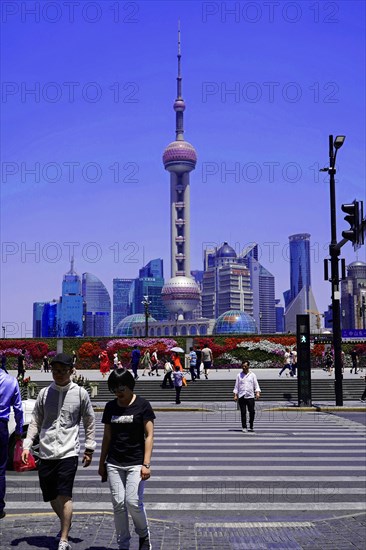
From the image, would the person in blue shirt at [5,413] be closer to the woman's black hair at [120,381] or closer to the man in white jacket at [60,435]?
the man in white jacket at [60,435]

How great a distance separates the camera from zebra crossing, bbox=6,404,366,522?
26.9ft

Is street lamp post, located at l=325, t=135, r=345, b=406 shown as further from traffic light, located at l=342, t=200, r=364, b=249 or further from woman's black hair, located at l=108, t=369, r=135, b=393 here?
woman's black hair, located at l=108, t=369, r=135, b=393

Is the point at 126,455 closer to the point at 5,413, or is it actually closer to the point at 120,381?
the point at 120,381

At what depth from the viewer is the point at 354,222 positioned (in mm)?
15812

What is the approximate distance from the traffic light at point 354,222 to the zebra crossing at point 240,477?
435 cm

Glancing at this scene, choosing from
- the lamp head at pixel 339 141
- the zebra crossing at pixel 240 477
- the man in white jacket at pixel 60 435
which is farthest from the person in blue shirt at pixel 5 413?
the lamp head at pixel 339 141

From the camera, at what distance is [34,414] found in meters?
6.27

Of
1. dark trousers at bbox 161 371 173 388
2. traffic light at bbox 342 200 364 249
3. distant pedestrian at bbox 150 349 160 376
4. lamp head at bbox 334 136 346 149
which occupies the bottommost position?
dark trousers at bbox 161 371 173 388

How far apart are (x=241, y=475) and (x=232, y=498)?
1550 millimetres

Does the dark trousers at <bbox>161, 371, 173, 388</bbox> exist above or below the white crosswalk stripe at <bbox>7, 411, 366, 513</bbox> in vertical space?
above

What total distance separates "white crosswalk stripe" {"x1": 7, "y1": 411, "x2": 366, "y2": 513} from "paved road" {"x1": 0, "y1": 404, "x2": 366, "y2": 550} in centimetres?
1

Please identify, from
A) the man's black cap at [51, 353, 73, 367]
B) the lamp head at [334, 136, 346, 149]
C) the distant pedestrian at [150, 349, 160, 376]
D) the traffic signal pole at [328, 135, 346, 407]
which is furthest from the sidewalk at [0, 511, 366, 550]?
the distant pedestrian at [150, 349, 160, 376]

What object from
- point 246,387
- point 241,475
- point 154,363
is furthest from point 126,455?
point 154,363

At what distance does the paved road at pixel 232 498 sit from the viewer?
21.4 feet
